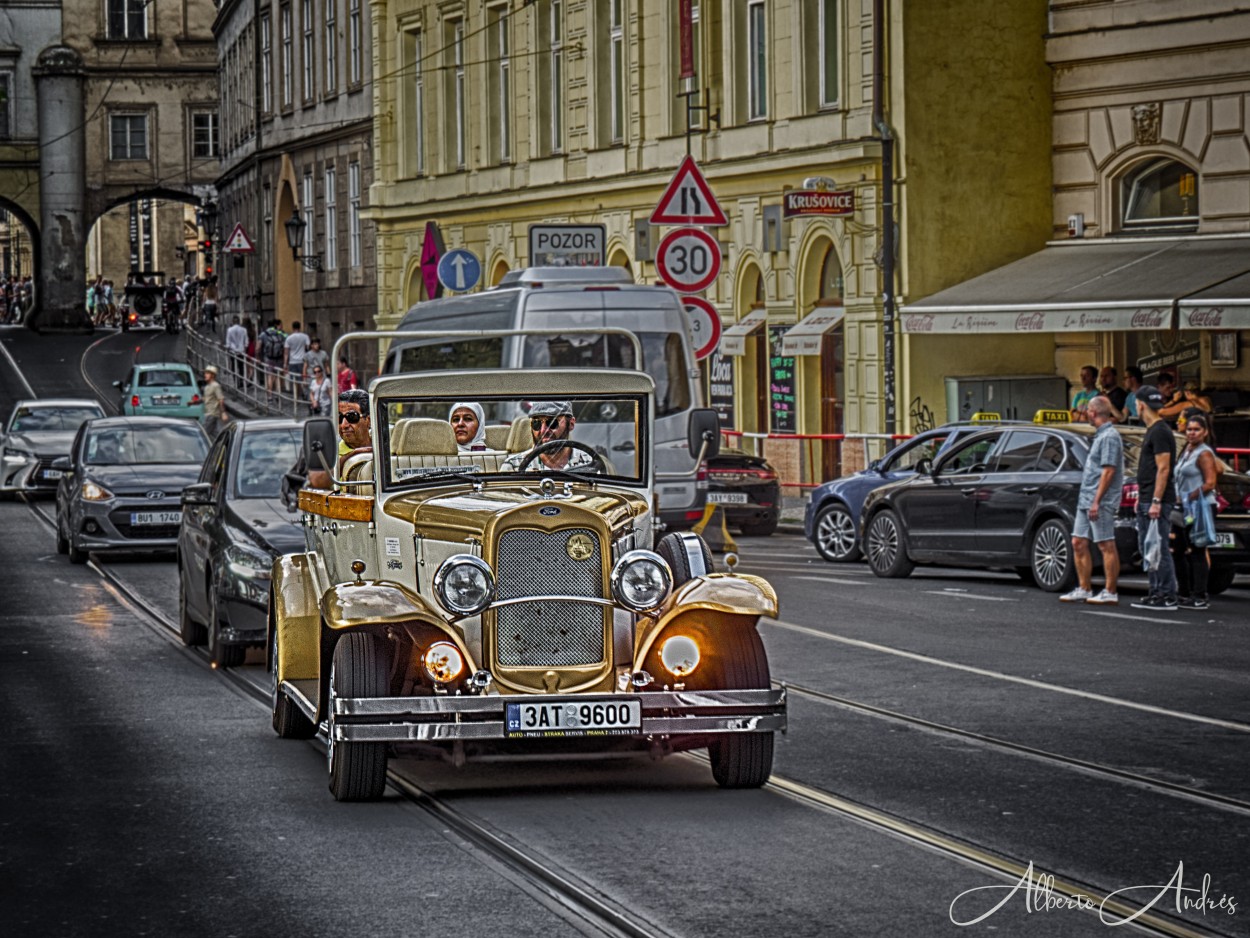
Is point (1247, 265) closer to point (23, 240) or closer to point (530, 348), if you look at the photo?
point (530, 348)

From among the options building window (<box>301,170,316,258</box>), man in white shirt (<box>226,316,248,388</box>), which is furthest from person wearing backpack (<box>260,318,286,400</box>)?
building window (<box>301,170,316,258</box>)

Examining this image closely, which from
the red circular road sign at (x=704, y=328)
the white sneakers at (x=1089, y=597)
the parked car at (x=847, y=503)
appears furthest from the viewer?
the red circular road sign at (x=704, y=328)

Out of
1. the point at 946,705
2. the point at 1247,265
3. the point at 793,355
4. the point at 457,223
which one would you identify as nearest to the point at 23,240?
the point at 457,223

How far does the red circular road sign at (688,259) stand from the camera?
86.6ft

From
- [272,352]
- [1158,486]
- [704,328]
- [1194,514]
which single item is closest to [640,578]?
[1158,486]

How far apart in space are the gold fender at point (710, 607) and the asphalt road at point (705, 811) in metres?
0.69

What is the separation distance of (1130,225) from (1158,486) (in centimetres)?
1423

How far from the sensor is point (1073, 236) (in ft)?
112

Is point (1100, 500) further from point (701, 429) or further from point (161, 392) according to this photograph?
point (161, 392)

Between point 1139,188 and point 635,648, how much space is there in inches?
940

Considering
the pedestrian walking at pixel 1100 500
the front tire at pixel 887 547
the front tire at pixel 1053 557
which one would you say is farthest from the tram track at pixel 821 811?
the front tire at pixel 887 547

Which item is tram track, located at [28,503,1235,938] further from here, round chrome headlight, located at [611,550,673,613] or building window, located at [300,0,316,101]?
building window, located at [300,0,316,101]

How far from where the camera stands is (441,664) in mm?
10156

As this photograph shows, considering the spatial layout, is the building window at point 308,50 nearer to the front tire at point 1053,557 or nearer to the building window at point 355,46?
the building window at point 355,46
